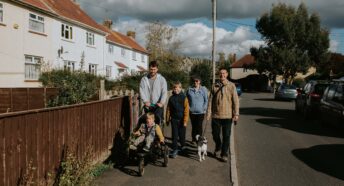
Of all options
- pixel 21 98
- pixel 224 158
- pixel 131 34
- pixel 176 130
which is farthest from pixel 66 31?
pixel 131 34

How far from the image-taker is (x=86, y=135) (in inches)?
268

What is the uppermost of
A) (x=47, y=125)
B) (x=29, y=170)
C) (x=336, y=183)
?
(x=47, y=125)

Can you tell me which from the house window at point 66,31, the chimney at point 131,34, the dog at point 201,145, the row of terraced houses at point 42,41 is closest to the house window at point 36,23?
the row of terraced houses at point 42,41

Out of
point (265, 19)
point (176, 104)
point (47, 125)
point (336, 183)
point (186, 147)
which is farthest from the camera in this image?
point (265, 19)

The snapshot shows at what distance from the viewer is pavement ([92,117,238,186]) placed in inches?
255

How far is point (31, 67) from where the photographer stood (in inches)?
986

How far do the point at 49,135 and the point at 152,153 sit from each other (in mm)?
2779

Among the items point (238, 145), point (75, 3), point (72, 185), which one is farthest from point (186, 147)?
point (75, 3)

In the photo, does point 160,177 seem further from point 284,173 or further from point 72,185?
point 284,173

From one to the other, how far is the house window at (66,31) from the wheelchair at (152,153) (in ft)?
76.0

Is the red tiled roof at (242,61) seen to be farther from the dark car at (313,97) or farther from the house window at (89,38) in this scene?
the dark car at (313,97)

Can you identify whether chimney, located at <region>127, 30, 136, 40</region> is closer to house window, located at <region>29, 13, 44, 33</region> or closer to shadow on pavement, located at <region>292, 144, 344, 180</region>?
house window, located at <region>29, 13, 44, 33</region>

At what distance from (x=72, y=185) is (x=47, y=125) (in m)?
0.90

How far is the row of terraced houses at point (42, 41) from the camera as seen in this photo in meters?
22.5
